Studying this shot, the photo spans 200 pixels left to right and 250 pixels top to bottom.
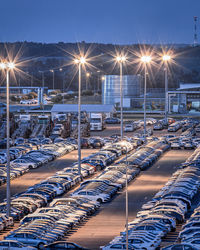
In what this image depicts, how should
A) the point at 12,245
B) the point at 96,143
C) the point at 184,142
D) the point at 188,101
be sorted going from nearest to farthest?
the point at 12,245, the point at 184,142, the point at 96,143, the point at 188,101

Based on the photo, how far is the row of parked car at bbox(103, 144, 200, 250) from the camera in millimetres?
23469

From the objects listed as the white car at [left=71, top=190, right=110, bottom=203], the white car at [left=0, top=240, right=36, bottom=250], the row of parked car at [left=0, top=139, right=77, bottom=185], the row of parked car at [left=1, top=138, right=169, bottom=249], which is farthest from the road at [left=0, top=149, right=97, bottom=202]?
the white car at [left=0, top=240, right=36, bottom=250]

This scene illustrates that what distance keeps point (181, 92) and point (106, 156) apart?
48.3 m

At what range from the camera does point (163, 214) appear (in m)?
27.8

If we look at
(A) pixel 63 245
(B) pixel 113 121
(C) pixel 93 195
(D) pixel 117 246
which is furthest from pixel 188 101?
(D) pixel 117 246

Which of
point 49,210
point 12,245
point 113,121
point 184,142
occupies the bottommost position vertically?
point 12,245

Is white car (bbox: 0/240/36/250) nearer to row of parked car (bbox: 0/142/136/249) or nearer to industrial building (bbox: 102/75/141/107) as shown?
row of parked car (bbox: 0/142/136/249)

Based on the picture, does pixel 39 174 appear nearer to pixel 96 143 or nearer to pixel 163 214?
pixel 96 143

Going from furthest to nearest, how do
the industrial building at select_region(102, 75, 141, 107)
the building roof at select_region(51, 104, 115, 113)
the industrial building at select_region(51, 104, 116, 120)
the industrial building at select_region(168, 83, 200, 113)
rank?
the industrial building at select_region(102, 75, 141, 107), the industrial building at select_region(168, 83, 200, 113), the building roof at select_region(51, 104, 115, 113), the industrial building at select_region(51, 104, 116, 120)

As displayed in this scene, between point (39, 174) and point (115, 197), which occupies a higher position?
point (39, 174)

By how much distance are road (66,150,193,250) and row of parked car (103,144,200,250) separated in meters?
0.90

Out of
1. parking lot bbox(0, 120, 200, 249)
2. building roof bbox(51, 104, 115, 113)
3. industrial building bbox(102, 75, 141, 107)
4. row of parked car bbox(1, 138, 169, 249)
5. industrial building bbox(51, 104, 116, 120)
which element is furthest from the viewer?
industrial building bbox(102, 75, 141, 107)

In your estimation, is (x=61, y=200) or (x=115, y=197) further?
(x=115, y=197)

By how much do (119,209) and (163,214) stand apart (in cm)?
458
